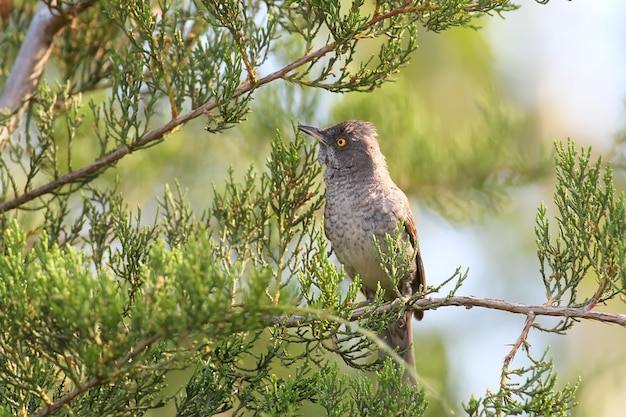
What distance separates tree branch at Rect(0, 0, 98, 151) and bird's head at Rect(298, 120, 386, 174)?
1585 millimetres

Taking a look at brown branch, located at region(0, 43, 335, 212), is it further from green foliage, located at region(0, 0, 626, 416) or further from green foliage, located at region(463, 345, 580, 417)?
green foliage, located at region(463, 345, 580, 417)

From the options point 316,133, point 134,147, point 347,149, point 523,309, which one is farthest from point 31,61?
point 523,309

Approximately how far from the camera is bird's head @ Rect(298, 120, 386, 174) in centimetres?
506

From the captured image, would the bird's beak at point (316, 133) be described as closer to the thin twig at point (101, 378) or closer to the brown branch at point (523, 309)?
the brown branch at point (523, 309)

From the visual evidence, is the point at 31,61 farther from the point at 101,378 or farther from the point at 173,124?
the point at 101,378

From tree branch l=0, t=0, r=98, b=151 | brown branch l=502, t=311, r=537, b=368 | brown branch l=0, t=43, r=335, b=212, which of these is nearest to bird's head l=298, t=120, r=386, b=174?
brown branch l=0, t=43, r=335, b=212

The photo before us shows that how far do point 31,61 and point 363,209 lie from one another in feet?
6.62

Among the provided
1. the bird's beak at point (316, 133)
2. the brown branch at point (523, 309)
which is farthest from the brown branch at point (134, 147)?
the bird's beak at point (316, 133)

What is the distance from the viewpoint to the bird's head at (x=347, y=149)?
506cm

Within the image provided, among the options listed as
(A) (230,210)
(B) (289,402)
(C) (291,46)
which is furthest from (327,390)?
(C) (291,46)

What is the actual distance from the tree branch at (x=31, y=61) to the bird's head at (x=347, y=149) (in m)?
1.58

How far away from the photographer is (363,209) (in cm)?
477

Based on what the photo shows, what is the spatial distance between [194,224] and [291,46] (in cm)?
194

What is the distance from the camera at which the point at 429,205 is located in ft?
21.2
